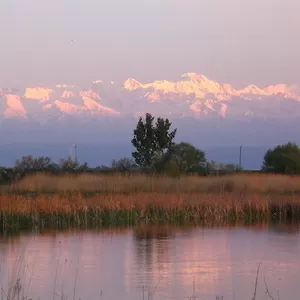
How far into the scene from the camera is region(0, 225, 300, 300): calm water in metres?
13.3

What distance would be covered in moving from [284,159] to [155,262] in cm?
3166

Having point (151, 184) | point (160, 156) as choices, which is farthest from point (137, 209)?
point (160, 156)

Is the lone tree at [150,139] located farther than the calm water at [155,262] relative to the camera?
Yes

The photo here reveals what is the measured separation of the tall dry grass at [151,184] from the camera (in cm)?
3097

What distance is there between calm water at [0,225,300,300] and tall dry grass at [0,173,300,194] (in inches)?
330

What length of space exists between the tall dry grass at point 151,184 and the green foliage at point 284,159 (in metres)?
11.4

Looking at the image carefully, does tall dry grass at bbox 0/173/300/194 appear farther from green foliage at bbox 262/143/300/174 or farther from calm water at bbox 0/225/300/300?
green foliage at bbox 262/143/300/174

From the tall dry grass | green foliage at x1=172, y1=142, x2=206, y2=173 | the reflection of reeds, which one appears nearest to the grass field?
the reflection of reeds

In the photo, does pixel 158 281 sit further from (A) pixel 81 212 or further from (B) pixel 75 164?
(B) pixel 75 164

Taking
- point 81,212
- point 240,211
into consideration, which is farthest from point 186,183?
point 81,212

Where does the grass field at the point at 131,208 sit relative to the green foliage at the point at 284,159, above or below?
below

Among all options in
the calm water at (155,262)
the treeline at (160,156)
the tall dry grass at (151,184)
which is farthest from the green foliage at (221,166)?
the calm water at (155,262)

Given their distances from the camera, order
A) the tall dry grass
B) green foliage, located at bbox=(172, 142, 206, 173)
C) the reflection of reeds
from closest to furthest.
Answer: the reflection of reeds < the tall dry grass < green foliage, located at bbox=(172, 142, 206, 173)

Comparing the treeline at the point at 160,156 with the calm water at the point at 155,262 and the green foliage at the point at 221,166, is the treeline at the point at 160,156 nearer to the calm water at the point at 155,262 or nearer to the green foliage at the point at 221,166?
the green foliage at the point at 221,166
